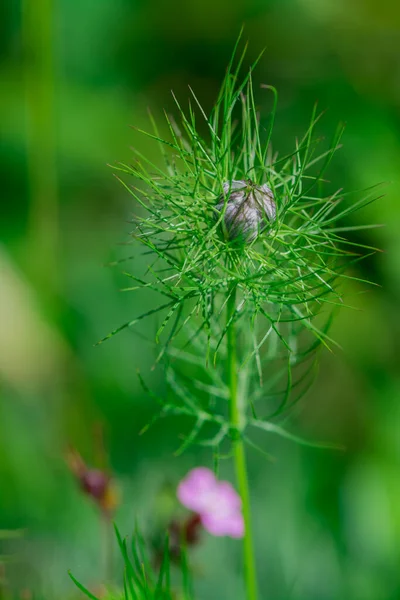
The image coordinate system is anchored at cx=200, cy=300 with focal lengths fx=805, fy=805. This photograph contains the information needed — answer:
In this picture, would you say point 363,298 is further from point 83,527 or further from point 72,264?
point 83,527

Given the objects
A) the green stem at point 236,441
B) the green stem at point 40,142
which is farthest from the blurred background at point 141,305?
the green stem at point 236,441

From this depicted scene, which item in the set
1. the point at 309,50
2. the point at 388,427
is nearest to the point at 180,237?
the point at 388,427

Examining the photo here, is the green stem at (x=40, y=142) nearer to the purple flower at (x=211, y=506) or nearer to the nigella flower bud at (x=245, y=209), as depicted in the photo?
the purple flower at (x=211, y=506)

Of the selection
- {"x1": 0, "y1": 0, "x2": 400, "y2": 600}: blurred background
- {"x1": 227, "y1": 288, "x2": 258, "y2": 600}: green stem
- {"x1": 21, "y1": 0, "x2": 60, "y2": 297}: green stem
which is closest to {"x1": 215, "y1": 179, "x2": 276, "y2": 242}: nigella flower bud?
{"x1": 227, "y1": 288, "x2": 258, "y2": 600}: green stem

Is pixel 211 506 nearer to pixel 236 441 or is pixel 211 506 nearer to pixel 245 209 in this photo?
pixel 236 441

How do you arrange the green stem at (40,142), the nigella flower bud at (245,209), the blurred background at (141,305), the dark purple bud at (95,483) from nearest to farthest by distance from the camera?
1. the nigella flower bud at (245,209)
2. the dark purple bud at (95,483)
3. the blurred background at (141,305)
4. the green stem at (40,142)

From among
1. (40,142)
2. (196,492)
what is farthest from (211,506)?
(40,142)

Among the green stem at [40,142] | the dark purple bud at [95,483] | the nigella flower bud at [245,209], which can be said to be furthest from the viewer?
the green stem at [40,142]

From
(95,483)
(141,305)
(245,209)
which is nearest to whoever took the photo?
(245,209)
